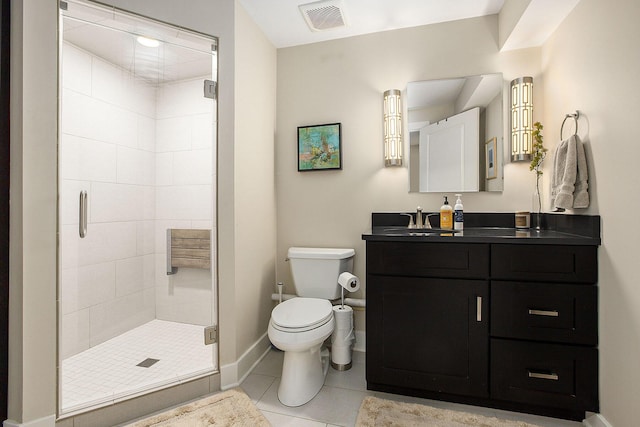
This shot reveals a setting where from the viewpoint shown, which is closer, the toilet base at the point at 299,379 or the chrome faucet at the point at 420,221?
the toilet base at the point at 299,379

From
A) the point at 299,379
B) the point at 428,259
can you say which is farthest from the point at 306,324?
the point at 428,259

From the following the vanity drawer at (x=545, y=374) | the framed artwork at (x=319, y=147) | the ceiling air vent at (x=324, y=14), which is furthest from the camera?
the framed artwork at (x=319, y=147)

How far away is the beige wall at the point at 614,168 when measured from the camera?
3.73ft

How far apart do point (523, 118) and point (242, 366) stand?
96.0 inches

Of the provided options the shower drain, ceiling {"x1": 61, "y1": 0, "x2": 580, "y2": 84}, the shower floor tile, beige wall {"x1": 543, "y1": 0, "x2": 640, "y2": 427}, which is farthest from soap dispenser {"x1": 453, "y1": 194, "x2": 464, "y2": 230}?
the shower drain

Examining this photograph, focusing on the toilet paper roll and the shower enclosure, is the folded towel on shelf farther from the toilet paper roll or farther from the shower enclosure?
the shower enclosure

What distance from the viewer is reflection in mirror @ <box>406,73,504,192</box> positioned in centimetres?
197

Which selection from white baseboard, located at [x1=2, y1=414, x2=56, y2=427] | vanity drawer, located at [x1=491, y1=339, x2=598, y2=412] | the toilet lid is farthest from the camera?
the toilet lid

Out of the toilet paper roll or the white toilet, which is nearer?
the white toilet

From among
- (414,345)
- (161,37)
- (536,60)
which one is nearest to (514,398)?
(414,345)

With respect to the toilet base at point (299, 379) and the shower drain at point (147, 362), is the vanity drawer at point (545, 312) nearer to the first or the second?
the toilet base at point (299, 379)

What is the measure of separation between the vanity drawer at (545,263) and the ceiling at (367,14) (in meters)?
1.58

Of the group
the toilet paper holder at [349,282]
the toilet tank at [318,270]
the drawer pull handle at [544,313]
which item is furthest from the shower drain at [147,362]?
the drawer pull handle at [544,313]

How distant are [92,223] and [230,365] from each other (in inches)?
45.6
